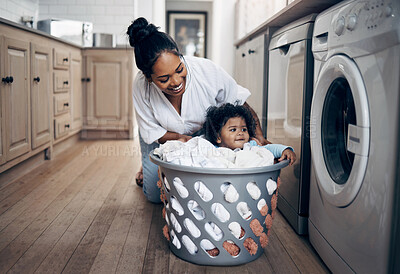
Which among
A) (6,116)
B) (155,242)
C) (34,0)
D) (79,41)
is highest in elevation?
(34,0)

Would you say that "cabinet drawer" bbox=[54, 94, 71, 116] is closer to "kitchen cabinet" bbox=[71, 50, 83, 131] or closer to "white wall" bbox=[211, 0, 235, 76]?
"kitchen cabinet" bbox=[71, 50, 83, 131]

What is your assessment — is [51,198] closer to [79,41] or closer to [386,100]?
[386,100]

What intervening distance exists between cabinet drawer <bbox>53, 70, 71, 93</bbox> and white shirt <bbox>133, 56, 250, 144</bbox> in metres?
1.35

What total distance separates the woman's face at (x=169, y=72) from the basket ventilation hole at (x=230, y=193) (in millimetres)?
476

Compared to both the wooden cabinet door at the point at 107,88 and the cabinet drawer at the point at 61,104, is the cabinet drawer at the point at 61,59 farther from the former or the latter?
the wooden cabinet door at the point at 107,88

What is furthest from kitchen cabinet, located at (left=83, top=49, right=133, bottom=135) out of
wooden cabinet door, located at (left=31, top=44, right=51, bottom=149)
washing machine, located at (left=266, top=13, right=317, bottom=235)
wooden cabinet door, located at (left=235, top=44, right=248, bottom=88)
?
washing machine, located at (left=266, top=13, right=317, bottom=235)

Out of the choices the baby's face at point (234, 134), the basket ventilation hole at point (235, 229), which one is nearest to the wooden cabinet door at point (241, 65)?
the baby's face at point (234, 134)

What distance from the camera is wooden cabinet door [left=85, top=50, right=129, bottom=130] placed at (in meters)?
3.64

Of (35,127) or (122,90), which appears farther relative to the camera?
(122,90)

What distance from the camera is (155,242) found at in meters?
1.44

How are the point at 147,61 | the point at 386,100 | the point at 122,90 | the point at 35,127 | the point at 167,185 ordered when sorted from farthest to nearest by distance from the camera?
the point at 122,90 < the point at 35,127 < the point at 147,61 < the point at 167,185 < the point at 386,100

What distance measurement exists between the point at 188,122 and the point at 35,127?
1.19 meters

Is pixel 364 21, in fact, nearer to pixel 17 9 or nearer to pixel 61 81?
pixel 61 81

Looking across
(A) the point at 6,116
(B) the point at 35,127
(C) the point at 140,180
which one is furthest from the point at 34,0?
(C) the point at 140,180
